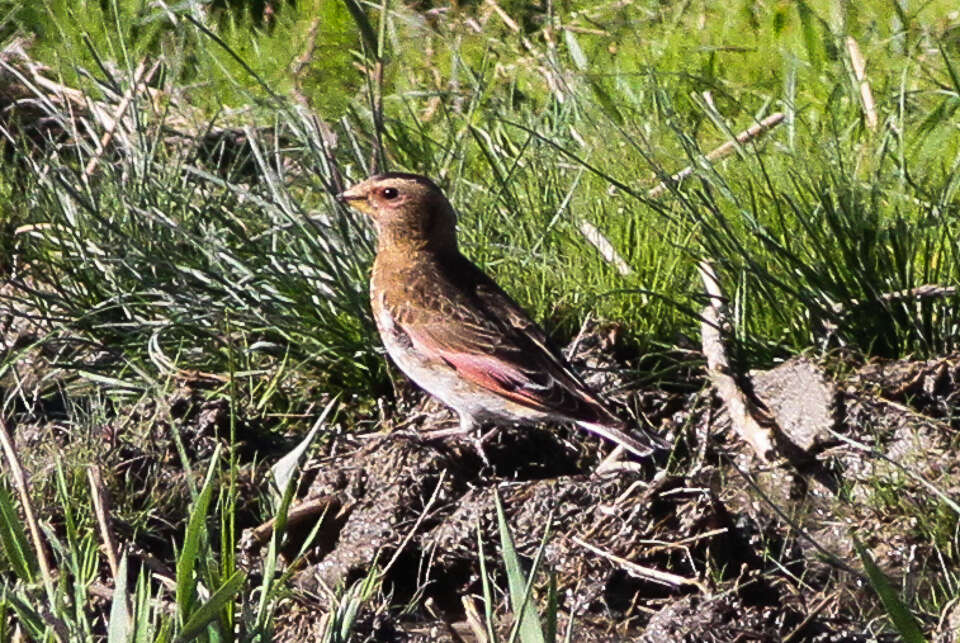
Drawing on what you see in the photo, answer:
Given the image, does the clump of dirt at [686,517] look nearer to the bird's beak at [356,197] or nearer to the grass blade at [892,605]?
the bird's beak at [356,197]

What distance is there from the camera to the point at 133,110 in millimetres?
5508

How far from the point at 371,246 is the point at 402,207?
1.05 feet

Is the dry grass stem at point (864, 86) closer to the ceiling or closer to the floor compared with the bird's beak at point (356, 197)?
closer to the ceiling

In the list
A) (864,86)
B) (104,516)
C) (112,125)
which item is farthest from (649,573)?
(112,125)

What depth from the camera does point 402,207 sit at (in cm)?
520

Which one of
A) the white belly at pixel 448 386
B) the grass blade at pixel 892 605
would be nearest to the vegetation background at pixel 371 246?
the white belly at pixel 448 386

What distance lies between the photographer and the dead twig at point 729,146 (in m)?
5.31

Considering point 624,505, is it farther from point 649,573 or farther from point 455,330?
point 455,330

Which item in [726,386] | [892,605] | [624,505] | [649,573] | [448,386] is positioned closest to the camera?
[892,605]

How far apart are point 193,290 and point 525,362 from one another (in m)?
1.11

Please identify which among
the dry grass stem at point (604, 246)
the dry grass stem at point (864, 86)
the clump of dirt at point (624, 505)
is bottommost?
the clump of dirt at point (624, 505)

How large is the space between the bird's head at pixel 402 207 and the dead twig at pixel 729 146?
668mm

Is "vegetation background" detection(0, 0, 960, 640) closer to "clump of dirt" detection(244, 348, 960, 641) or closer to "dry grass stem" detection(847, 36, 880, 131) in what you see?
"dry grass stem" detection(847, 36, 880, 131)

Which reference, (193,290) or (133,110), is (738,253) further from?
(133,110)
